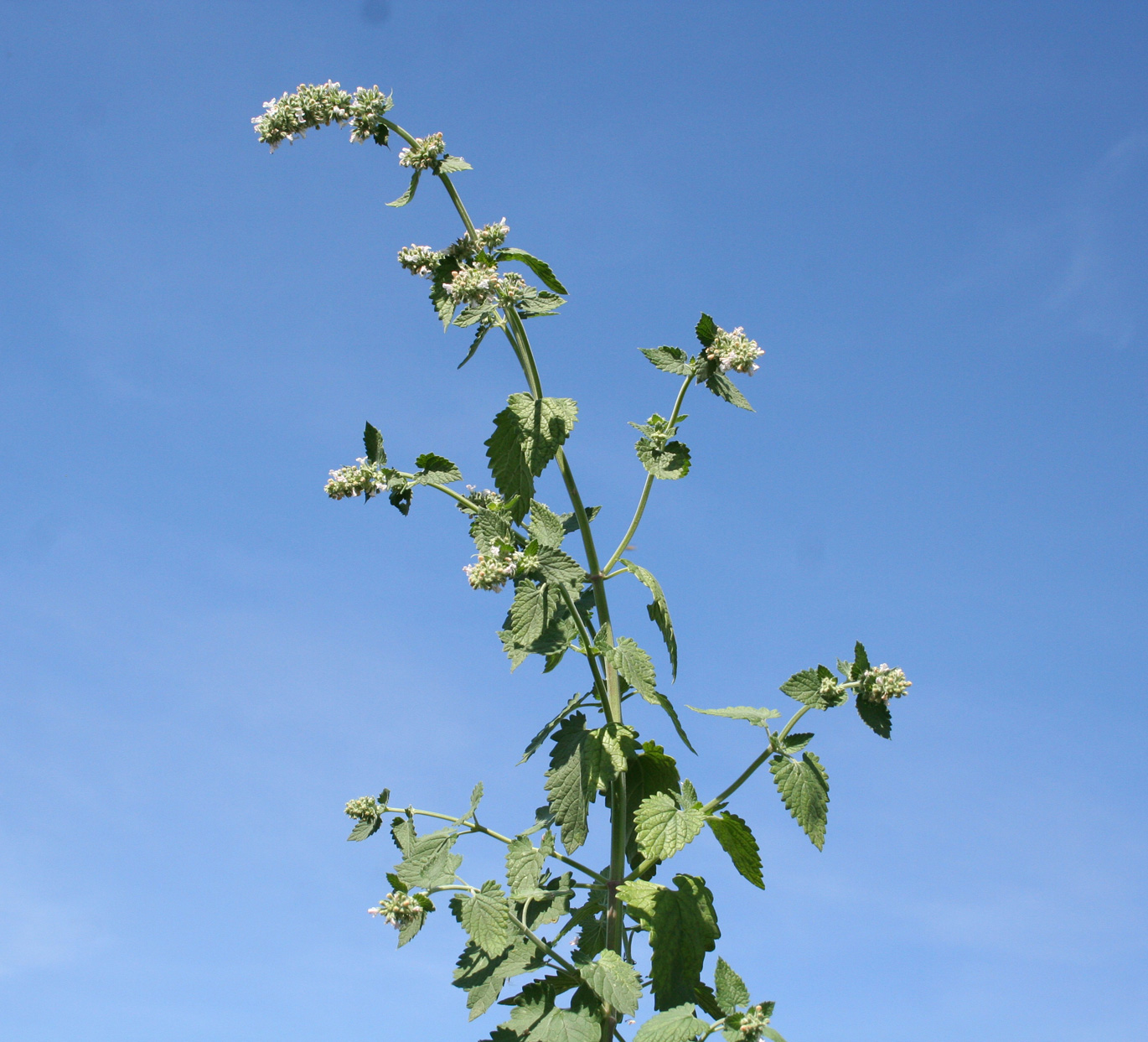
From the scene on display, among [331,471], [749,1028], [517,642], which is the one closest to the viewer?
[749,1028]

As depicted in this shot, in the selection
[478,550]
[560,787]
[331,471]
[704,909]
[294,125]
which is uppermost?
[294,125]

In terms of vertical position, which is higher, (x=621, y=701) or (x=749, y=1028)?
(x=621, y=701)

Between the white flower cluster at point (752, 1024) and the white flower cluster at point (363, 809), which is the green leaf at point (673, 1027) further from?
the white flower cluster at point (363, 809)

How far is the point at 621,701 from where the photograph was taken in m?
3.92

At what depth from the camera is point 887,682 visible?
137 inches

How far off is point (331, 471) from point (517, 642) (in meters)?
1.05

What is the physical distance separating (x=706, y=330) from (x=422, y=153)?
4.50 ft

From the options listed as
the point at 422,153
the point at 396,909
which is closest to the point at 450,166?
the point at 422,153

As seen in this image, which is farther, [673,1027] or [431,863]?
[431,863]

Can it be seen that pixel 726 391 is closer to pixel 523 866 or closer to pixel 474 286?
pixel 474 286

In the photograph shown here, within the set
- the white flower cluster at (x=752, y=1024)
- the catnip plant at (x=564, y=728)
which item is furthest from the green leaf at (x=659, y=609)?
the white flower cluster at (x=752, y=1024)

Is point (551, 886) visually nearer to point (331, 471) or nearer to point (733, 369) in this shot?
point (331, 471)

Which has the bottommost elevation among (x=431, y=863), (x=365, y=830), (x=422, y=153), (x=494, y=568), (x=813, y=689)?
(x=431, y=863)

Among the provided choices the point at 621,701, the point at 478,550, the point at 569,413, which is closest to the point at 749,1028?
the point at 621,701
